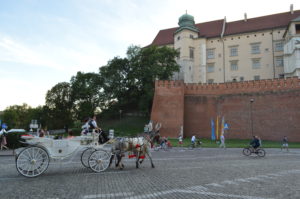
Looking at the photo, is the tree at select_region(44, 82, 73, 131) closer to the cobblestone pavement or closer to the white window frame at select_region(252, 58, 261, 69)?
the white window frame at select_region(252, 58, 261, 69)

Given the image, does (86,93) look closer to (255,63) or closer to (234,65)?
(234,65)

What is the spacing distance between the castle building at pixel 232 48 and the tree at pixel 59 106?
24.8 meters

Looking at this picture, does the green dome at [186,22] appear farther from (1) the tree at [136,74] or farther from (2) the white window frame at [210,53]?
(1) the tree at [136,74]

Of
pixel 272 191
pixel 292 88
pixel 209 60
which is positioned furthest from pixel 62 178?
pixel 209 60

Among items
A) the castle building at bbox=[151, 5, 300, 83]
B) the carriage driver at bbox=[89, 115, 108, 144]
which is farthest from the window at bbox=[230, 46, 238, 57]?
the carriage driver at bbox=[89, 115, 108, 144]

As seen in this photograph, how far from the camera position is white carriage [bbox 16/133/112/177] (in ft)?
24.5

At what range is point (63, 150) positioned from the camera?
26.7 feet

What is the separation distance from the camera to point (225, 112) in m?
34.0

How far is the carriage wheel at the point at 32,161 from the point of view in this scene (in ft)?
24.3

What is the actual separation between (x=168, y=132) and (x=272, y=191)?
2791 centimetres

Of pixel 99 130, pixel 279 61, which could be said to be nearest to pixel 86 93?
pixel 279 61

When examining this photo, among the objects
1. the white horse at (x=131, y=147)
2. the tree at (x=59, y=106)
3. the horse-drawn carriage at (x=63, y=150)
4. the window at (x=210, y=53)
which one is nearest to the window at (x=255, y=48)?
the window at (x=210, y=53)

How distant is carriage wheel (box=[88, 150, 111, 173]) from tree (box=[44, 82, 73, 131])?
47.3 metres

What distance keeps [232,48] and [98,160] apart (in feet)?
158
